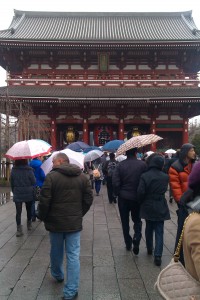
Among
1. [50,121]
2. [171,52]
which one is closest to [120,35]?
[171,52]

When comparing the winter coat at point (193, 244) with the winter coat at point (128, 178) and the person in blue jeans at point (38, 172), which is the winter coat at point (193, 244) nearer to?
the winter coat at point (128, 178)

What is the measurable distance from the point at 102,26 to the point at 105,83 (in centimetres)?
729

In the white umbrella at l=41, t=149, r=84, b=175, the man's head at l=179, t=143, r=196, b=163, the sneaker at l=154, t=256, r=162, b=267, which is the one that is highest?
the man's head at l=179, t=143, r=196, b=163

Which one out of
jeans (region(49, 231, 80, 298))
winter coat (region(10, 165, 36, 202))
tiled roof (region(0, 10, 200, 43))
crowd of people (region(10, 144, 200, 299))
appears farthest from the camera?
tiled roof (region(0, 10, 200, 43))

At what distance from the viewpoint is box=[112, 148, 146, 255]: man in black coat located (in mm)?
5590

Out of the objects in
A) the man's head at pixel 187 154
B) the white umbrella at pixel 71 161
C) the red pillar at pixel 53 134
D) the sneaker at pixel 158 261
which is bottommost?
the sneaker at pixel 158 261

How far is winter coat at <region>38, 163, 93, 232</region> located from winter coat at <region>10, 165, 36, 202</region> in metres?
3.01

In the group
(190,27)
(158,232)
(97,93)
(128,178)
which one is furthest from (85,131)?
(158,232)

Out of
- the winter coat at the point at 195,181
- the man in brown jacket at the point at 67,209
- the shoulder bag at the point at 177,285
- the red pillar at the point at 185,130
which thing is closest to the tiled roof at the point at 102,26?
the red pillar at the point at 185,130

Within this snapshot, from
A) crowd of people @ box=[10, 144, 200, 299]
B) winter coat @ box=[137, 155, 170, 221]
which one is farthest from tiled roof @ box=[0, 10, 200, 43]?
winter coat @ box=[137, 155, 170, 221]

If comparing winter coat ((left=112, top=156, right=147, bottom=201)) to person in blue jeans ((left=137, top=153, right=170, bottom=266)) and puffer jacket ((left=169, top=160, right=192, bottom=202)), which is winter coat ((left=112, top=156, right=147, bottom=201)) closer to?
person in blue jeans ((left=137, top=153, right=170, bottom=266))

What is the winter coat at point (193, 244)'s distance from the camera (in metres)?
1.94

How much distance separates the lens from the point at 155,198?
17.4ft

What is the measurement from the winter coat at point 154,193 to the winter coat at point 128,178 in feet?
0.87
